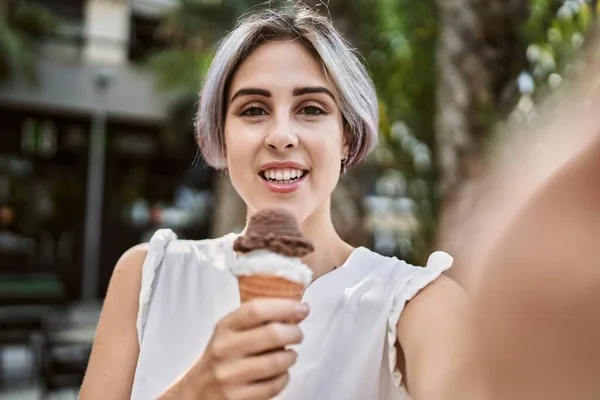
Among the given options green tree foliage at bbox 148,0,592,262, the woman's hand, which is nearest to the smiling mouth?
the woman's hand

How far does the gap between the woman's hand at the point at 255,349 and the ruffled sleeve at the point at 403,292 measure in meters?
0.41

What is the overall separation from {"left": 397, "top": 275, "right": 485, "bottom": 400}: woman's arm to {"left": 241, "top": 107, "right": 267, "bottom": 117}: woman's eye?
0.53 metres

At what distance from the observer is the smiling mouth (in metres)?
1.42

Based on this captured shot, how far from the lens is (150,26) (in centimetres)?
1736

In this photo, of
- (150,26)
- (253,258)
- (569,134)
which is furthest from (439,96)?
(150,26)

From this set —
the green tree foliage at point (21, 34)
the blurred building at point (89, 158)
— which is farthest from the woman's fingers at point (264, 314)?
the blurred building at point (89, 158)

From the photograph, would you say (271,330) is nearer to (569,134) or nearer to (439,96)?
(569,134)

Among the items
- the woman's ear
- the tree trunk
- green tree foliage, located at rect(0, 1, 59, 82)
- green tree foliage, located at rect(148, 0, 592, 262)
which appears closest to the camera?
the woman's ear

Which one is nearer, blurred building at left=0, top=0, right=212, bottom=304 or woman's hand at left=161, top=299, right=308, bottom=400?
woman's hand at left=161, top=299, right=308, bottom=400

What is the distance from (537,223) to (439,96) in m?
3.27

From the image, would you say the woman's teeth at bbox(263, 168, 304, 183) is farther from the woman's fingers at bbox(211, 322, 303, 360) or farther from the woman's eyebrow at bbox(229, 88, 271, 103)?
the woman's fingers at bbox(211, 322, 303, 360)

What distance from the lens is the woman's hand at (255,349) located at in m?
0.94

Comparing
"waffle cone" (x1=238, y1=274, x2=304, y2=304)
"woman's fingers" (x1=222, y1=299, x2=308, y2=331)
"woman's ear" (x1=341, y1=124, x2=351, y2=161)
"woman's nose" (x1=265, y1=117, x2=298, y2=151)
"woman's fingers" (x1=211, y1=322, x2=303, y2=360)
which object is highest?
"woman's ear" (x1=341, y1=124, x2=351, y2=161)

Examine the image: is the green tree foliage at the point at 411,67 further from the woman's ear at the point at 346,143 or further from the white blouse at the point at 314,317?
the white blouse at the point at 314,317
